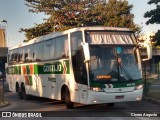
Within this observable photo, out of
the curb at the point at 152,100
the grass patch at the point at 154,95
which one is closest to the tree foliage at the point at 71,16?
Answer: the grass patch at the point at 154,95

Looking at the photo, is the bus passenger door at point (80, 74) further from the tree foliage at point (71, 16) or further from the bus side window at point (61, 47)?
the tree foliage at point (71, 16)

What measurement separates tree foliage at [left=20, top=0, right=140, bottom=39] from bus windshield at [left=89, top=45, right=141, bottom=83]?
29.1 meters

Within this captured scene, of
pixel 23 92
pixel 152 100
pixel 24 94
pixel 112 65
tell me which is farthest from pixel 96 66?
pixel 23 92

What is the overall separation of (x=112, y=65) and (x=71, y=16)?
31.3 meters

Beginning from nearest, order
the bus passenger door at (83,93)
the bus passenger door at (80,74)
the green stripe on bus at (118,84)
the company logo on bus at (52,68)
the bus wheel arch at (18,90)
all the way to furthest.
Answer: the green stripe on bus at (118,84), the bus passenger door at (83,93), the bus passenger door at (80,74), the company logo on bus at (52,68), the bus wheel arch at (18,90)

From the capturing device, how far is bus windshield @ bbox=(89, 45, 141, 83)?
1633 cm

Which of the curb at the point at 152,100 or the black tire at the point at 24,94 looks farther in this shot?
the black tire at the point at 24,94

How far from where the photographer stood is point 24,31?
49406 mm

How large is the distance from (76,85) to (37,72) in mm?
5851

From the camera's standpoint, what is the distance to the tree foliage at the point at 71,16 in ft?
155

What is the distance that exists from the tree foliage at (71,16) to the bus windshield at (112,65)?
29097 mm

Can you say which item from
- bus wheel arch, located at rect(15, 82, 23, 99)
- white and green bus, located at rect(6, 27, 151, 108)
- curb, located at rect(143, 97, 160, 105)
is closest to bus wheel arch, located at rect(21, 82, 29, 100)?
bus wheel arch, located at rect(15, 82, 23, 99)

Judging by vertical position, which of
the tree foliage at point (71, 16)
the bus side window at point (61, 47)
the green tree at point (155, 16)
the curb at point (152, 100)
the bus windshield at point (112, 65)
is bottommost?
the curb at point (152, 100)

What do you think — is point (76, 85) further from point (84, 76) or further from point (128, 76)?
point (128, 76)
